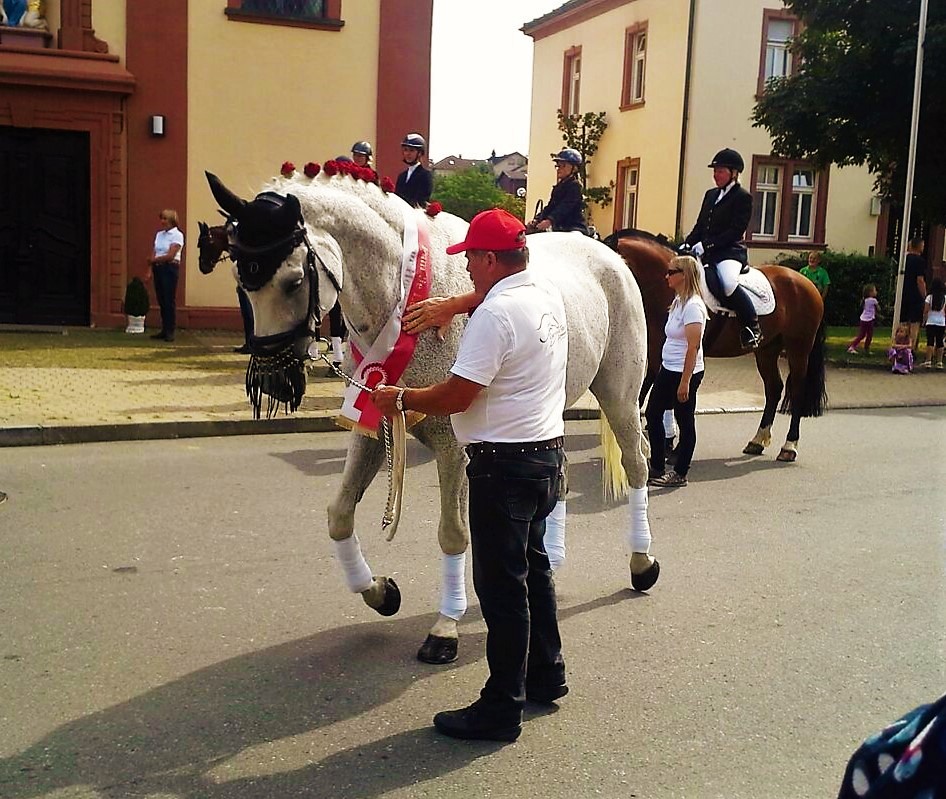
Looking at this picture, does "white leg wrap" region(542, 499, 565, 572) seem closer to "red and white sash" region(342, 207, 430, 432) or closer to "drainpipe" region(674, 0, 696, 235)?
"red and white sash" region(342, 207, 430, 432)

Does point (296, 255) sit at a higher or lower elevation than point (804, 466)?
higher

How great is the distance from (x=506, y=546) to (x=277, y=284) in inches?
53.6

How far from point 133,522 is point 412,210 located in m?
3.44

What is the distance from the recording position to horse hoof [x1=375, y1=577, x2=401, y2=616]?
508 cm

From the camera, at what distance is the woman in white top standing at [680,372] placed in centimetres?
857

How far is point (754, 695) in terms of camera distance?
452 centimetres

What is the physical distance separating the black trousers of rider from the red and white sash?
6.33 meters

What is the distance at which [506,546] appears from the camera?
392 centimetres

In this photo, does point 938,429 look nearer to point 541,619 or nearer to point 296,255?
point 541,619

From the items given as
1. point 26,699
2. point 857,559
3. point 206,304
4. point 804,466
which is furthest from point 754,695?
point 206,304

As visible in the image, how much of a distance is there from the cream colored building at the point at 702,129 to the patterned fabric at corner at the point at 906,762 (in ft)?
85.8

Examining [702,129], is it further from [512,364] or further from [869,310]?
[512,364]

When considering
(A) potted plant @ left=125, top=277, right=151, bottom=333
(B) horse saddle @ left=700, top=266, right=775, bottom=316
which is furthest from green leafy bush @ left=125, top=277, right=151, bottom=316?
(B) horse saddle @ left=700, top=266, right=775, bottom=316

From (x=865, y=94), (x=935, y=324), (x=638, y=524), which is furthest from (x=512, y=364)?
(x=865, y=94)
